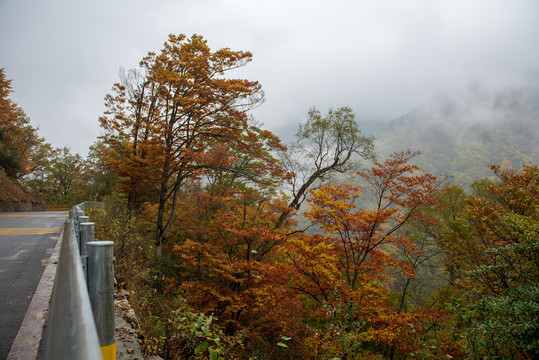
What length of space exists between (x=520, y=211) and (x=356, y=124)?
804 cm

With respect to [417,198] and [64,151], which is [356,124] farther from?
[64,151]

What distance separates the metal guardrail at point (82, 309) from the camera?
0.49m

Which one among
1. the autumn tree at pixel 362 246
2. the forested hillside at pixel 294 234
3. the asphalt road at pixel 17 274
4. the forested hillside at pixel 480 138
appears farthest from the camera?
the forested hillside at pixel 480 138

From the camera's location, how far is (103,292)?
1151mm

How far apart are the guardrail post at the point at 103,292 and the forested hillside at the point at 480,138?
394 feet

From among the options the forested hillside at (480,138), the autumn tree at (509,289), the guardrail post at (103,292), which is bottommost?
the autumn tree at (509,289)

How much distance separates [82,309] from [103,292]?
65cm

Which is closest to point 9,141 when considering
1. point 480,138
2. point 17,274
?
point 17,274

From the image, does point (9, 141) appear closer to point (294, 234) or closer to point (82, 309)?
point (294, 234)

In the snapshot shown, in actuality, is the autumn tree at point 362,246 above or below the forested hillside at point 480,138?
below

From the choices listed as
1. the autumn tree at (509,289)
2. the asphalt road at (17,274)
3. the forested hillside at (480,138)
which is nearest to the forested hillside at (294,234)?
the autumn tree at (509,289)

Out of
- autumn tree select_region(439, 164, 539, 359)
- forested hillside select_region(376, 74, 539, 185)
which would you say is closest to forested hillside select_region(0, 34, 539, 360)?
autumn tree select_region(439, 164, 539, 359)

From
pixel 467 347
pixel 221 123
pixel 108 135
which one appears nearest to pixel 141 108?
pixel 108 135

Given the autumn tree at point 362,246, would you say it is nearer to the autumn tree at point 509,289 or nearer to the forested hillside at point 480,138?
Answer: the autumn tree at point 509,289
